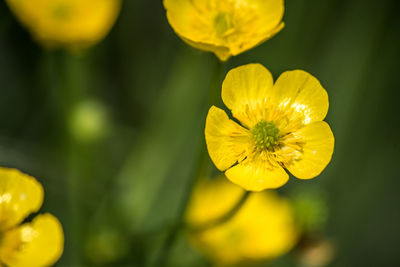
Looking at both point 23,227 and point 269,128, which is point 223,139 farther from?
point 23,227

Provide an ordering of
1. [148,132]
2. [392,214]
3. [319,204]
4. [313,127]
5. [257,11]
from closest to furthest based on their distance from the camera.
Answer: [313,127] < [257,11] < [319,204] < [148,132] < [392,214]

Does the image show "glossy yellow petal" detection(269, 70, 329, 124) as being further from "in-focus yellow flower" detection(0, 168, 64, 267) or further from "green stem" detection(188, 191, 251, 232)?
"in-focus yellow flower" detection(0, 168, 64, 267)

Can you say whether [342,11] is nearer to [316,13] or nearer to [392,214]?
[316,13]

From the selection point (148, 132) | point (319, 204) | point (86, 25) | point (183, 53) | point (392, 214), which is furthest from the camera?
point (392, 214)

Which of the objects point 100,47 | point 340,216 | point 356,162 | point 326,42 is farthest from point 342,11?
point 100,47

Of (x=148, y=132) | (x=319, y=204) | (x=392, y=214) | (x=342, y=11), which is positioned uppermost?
(x=342, y=11)

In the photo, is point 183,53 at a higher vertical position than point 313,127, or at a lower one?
lower
